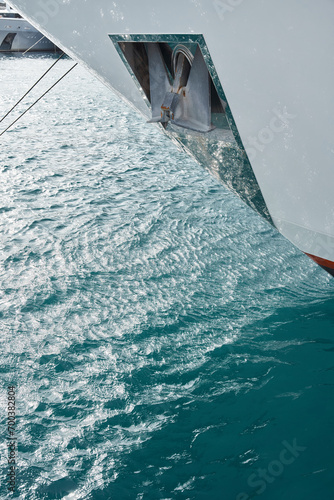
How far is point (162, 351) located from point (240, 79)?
3.08 meters

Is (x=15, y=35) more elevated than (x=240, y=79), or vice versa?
(x=15, y=35)

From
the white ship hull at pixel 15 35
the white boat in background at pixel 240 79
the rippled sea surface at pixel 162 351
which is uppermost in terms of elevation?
the white ship hull at pixel 15 35

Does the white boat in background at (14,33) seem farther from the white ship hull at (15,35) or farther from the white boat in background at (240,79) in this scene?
the white boat in background at (240,79)

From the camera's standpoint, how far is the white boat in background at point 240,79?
3096 mm

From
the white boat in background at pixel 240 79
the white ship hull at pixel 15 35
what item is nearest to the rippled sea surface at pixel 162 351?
the white boat in background at pixel 240 79

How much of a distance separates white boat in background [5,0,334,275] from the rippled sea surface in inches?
63.4

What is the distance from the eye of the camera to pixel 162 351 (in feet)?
17.5

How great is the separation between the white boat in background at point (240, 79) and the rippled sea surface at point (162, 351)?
5.28 ft

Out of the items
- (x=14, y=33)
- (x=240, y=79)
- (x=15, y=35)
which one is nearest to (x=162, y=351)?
(x=240, y=79)

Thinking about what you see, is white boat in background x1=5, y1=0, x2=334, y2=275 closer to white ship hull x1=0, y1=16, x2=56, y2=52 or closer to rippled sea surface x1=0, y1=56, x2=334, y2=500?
rippled sea surface x1=0, y1=56, x2=334, y2=500

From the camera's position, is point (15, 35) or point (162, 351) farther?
point (15, 35)

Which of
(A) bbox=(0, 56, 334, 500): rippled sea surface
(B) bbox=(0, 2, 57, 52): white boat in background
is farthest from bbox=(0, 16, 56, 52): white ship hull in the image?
(A) bbox=(0, 56, 334, 500): rippled sea surface

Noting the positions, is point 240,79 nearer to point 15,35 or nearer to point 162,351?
point 162,351

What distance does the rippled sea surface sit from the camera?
4.04 m
